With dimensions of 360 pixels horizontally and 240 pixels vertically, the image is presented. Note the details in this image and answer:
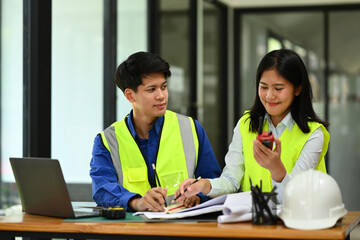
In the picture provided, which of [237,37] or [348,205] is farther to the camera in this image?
[237,37]

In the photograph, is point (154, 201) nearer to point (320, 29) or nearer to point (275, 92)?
point (275, 92)

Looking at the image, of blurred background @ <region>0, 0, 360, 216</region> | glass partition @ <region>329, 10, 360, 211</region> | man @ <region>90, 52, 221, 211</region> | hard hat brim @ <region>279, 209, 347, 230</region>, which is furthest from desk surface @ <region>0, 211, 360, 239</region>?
glass partition @ <region>329, 10, 360, 211</region>

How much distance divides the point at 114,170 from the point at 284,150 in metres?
0.67

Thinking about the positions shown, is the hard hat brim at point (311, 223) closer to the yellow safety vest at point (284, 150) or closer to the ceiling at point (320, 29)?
the yellow safety vest at point (284, 150)

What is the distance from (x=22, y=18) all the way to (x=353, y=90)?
4.37 meters

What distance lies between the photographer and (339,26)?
6.96m

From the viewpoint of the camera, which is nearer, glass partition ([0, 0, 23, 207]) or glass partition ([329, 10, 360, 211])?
glass partition ([0, 0, 23, 207])

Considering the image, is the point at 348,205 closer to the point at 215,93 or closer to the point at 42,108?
the point at 215,93

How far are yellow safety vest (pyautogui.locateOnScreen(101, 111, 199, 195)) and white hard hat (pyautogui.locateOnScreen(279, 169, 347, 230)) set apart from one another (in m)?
0.76

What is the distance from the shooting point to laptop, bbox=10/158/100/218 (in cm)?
204

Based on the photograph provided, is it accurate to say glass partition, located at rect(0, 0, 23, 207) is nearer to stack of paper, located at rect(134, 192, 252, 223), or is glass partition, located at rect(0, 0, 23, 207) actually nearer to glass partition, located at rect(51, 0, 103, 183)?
glass partition, located at rect(51, 0, 103, 183)

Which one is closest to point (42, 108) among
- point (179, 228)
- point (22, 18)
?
point (22, 18)

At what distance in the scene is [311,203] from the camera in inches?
70.5

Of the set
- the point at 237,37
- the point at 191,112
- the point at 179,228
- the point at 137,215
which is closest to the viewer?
the point at 179,228
